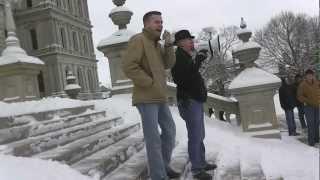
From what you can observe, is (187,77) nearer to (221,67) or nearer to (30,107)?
(30,107)

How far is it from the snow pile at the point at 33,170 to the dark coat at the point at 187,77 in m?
1.55

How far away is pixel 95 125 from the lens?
24.0ft

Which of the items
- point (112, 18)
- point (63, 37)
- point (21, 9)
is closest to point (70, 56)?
point (63, 37)

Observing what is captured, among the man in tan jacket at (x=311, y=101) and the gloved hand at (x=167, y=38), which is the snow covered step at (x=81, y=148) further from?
the man in tan jacket at (x=311, y=101)

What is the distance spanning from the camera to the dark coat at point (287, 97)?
1154cm

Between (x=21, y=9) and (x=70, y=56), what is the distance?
25.8 feet

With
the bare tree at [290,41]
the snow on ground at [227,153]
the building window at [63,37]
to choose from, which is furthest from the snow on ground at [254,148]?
the building window at [63,37]

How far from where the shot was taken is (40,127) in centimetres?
616

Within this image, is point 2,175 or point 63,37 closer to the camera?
point 2,175

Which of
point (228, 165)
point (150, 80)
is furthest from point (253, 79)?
point (150, 80)

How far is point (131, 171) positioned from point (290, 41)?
43.4 meters

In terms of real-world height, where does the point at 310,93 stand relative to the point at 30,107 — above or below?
below

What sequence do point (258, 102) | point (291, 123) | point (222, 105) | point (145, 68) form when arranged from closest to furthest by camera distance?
point (145, 68) < point (258, 102) < point (222, 105) < point (291, 123)

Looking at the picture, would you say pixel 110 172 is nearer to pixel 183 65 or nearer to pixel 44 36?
pixel 183 65
